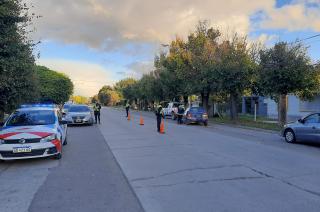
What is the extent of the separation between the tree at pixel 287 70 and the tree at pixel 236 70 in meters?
5.03

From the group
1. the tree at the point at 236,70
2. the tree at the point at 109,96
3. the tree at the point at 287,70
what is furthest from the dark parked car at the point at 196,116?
the tree at the point at 109,96

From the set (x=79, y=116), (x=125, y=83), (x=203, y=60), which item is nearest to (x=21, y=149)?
(x=79, y=116)

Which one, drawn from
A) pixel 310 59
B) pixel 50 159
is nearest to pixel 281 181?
pixel 50 159

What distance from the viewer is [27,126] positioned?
1072 cm

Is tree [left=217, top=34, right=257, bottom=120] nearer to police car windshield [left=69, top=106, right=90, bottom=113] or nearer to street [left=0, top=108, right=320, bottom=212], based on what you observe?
police car windshield [left=69, top=106, right=90, bottom=113]

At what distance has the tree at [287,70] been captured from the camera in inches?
866

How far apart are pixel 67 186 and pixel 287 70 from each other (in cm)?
1800

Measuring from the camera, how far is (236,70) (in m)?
28.3

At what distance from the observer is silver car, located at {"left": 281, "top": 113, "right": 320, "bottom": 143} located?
1411cm

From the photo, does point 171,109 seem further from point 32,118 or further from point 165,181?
point 165,181

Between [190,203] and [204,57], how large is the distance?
1165 inches

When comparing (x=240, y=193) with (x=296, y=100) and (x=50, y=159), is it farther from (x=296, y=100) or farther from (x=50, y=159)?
(x=296, y=100)

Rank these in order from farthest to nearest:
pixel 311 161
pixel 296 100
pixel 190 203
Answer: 1. pixel 296 100
2. pixel 311 161
3. pixel 190 203

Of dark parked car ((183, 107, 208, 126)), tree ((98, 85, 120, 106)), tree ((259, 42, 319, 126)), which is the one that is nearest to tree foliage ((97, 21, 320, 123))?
tree ((259, 42, 319, 126))
